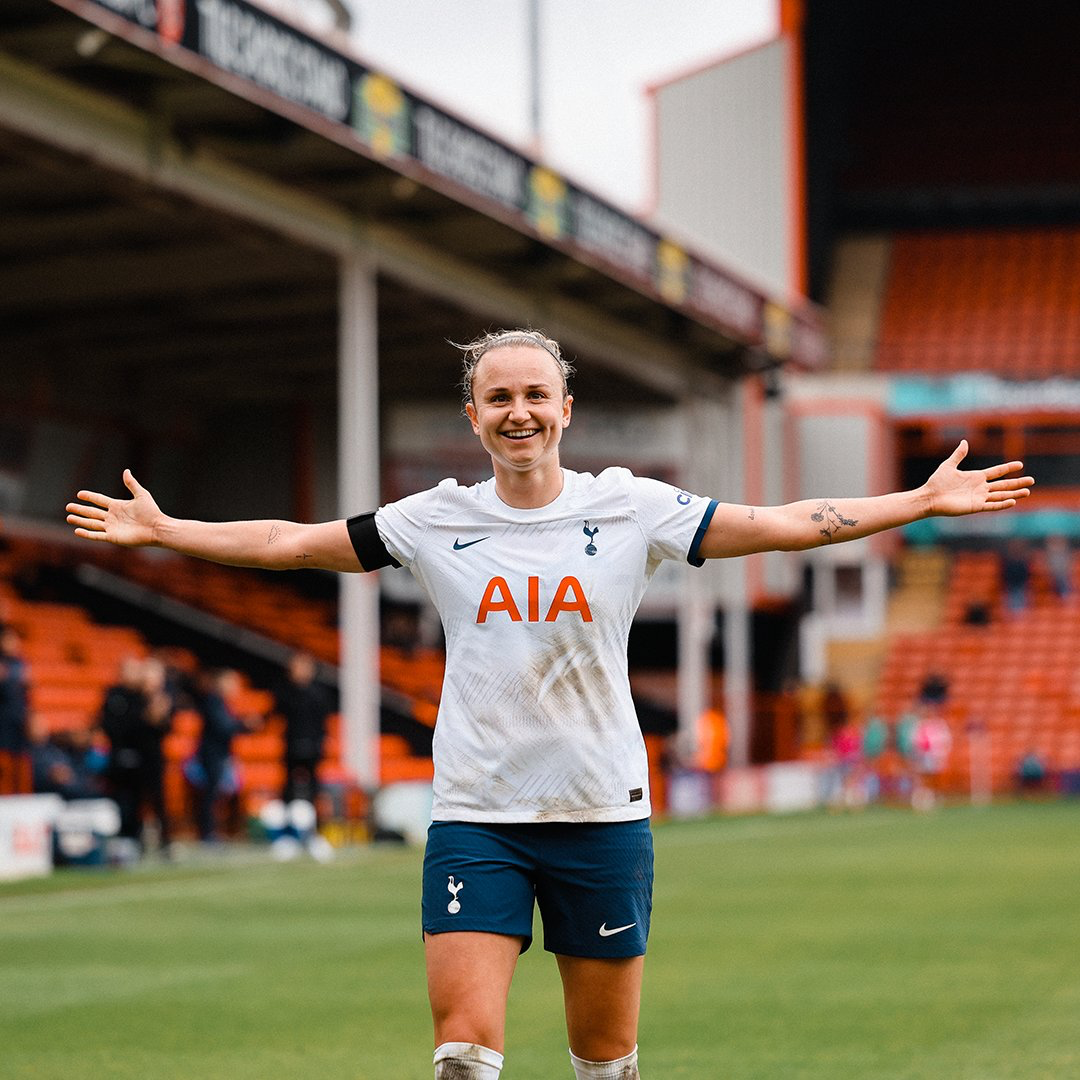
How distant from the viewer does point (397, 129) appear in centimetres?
1922

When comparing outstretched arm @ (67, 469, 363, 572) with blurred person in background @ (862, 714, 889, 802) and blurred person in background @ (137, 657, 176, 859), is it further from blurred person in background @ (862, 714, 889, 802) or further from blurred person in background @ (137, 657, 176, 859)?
blurred person in background @ (862, 714, 889, 802)

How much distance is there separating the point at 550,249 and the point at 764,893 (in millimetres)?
11099

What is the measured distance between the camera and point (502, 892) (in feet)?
14.9

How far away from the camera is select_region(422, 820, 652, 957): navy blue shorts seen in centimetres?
455

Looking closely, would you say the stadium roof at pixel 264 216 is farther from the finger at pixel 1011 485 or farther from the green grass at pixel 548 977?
the finger at pixel 1011 485

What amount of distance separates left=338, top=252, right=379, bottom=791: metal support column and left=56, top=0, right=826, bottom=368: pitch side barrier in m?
1.61

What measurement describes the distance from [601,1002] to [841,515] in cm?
130

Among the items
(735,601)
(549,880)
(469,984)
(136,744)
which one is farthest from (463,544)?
(735,601)

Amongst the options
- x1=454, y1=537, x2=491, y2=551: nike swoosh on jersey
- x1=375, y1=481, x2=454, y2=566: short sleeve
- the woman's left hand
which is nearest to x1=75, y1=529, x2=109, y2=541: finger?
x1=375, y1=481, x2=454, y2=566: short sleeve

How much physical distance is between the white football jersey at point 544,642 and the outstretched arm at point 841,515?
72mm

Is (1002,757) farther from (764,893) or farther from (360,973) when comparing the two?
(360,973)

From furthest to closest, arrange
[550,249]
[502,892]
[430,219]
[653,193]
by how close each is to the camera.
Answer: [653,193], [550,249], [430,219], [502,892]

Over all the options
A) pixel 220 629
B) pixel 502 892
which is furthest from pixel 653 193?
pixel 502 892

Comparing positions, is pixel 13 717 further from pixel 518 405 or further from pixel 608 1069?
pixel 518 405
